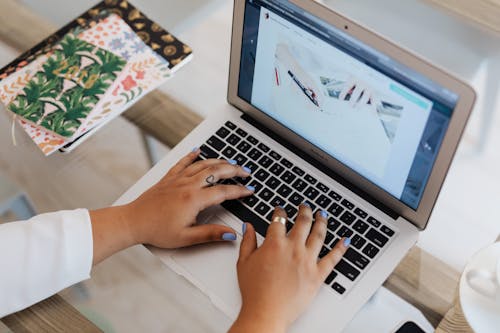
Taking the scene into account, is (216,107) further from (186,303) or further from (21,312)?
(21,312)

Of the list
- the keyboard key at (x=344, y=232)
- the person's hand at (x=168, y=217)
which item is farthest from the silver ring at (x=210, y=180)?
the keyboard key at (x=344, y=232)

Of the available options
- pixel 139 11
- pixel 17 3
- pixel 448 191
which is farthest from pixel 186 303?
pixel 17 3

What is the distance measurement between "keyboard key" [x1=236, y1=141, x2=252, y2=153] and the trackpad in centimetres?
15

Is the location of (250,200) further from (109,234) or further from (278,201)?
(109,234)

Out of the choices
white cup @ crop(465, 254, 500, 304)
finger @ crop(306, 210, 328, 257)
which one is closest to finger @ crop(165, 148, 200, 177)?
finger @ crop(306, 210, 328, 257)

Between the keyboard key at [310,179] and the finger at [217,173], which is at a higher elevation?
the keyboard key at [310,179]

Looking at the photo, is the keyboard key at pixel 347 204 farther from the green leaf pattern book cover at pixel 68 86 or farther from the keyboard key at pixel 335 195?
the green leaf pattern book cover at pixel 68 86

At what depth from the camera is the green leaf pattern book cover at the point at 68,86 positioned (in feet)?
3.46

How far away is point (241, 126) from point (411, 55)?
1.15 feet

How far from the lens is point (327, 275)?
2.79 ft

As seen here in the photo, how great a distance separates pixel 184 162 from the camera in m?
0.98

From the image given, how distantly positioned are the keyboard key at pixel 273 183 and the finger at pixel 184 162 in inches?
5.0

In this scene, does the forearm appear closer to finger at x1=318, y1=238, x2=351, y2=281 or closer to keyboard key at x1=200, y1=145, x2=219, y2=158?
keyboard key at x1=200, y1=145, x2=219, y2=158

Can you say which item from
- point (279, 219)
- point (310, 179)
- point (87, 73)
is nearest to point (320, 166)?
point (310, 179)
